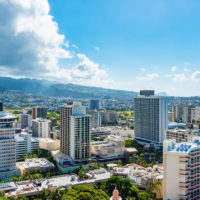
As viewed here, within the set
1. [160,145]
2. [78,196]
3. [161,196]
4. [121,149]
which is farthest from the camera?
[160,145]

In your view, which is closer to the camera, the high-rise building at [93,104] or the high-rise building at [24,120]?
the high-rise building at [24,120]

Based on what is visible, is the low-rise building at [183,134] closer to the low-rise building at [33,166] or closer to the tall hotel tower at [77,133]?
the tall hotel tower at [77,133]

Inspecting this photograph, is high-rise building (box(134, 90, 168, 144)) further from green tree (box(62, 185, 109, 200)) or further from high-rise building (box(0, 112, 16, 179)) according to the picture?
green tree (box(62, 185, 109, 200))

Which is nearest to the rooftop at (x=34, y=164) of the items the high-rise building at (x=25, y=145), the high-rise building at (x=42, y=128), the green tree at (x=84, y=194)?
the high-rise building at (x=25, y=145)

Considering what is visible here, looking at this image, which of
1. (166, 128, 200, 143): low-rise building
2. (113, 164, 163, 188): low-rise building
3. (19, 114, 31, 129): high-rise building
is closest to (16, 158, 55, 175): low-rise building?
(113, 164, 163, 188): low-rise building

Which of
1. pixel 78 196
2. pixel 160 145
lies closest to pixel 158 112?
pixel 160 145

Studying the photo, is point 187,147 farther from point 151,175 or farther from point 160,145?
point 160,145
